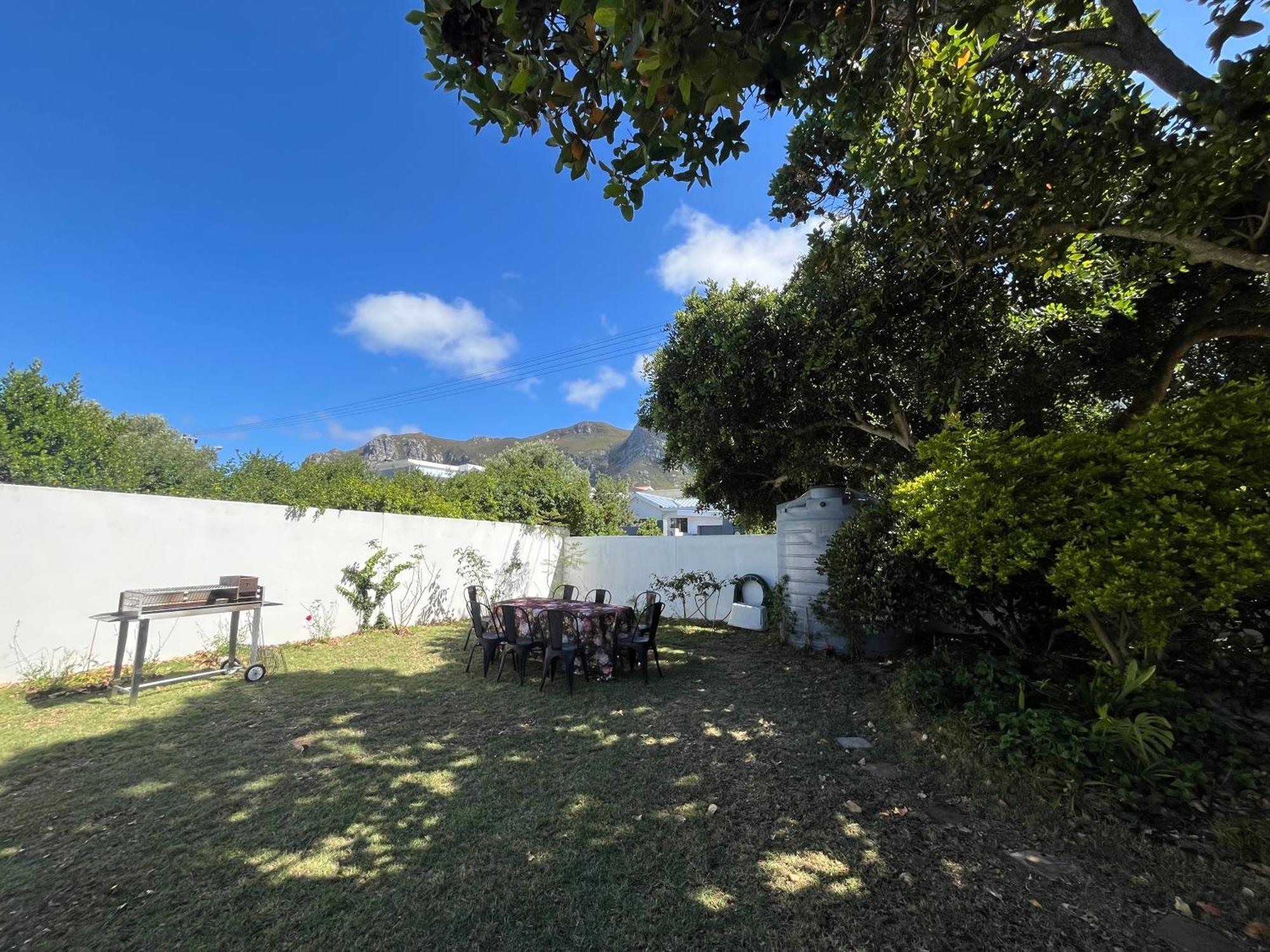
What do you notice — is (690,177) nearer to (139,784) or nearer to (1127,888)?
(1127,888)

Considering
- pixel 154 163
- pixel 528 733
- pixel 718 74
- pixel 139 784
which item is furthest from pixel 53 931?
pixel 154 163

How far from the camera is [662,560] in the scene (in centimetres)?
941

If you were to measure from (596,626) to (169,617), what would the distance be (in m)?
3.86

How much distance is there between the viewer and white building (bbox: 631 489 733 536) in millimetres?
24531

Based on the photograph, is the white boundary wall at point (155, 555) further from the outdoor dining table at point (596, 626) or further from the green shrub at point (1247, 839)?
the green shrub at point (1247, 839)

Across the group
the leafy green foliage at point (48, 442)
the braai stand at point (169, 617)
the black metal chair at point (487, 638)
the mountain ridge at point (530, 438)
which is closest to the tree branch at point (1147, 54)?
the black metal chair at point (487, 638)

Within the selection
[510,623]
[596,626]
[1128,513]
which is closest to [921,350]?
[1128,513]

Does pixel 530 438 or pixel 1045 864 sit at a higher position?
pixel 530 438

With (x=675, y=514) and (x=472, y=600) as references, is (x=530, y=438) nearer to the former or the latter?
(x=675, y=514)

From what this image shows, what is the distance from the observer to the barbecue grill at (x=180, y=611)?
4.08m

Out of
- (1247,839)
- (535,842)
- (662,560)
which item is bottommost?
(535,842)

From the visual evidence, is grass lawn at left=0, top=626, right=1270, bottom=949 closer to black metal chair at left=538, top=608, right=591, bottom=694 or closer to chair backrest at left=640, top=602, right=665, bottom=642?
black metal chair at left=538, top=608, right=591, bottom=694

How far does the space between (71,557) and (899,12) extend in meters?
8.19

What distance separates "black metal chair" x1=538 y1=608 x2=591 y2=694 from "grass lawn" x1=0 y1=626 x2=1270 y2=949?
0.64 metres
